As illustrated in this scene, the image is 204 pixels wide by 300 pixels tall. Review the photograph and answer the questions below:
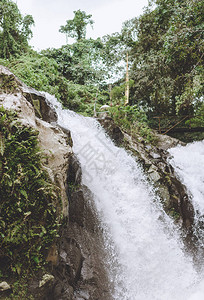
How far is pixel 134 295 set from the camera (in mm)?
3541

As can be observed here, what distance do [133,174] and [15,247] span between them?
4.24 m

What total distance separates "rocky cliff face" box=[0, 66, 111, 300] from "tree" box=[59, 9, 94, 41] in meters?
19.9

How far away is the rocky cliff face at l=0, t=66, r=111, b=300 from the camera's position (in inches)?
102

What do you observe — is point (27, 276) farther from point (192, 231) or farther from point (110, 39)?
point (110, 39)


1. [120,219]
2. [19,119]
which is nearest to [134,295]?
[120,219]

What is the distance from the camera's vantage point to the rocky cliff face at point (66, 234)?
8.46 feet

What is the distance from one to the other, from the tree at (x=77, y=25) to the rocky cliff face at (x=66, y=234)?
19899 millimetres

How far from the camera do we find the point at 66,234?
3377 mm

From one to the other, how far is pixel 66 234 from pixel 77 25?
2219 cm

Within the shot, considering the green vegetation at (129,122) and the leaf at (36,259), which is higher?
the green vegetation at (129,122)

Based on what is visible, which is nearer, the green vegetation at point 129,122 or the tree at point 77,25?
the green vegetation at point 129,122

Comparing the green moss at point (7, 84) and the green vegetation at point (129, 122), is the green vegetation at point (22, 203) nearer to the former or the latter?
the green moss at point (7, 84)

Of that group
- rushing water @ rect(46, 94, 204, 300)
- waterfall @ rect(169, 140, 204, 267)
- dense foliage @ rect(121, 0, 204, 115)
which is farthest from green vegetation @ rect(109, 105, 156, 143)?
rushing water @ rect(46, 94, 204, 300)

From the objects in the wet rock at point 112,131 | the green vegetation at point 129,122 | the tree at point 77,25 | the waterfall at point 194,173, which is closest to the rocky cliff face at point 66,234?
the wet rock at point 112,131
